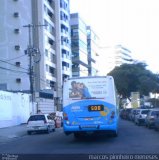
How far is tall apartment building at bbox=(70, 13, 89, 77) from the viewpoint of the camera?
102938 millimetres

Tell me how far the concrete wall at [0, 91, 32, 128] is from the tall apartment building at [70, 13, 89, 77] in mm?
51587

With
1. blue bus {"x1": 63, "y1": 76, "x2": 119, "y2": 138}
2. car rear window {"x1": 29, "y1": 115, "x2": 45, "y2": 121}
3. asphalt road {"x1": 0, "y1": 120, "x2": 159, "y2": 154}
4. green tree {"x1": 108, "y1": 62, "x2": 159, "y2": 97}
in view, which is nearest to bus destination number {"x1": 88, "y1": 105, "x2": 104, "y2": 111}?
blue bus {"x1": 63, "y1": 76, "x2": 119, "y2": 138}

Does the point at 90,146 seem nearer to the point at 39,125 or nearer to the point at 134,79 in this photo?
the point at 39,125

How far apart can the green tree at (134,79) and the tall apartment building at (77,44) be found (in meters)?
19.3

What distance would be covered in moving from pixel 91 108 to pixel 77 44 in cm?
8199

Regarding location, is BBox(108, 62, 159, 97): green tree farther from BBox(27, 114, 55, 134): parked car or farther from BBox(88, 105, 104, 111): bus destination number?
BBox(88, 105, 104, 111): bus destination number

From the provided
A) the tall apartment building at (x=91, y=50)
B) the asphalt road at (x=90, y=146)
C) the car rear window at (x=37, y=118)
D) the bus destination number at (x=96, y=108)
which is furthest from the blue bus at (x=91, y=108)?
the tall apartment building at (x=91, y=50)

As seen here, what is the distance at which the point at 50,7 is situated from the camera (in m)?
85.1

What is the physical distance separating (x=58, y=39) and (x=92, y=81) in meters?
65.2

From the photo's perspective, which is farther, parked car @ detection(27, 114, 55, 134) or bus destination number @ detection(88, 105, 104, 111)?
parked car @ detection(27, 114, 55, 134)

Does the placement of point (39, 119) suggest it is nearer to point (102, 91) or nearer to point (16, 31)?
point (102, 91)

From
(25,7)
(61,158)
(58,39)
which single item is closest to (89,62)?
(58,39)

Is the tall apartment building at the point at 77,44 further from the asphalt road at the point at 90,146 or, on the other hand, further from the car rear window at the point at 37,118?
the asphalt road at the point at 90,146

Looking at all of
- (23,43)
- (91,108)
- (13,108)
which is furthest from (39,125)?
(23,43)
